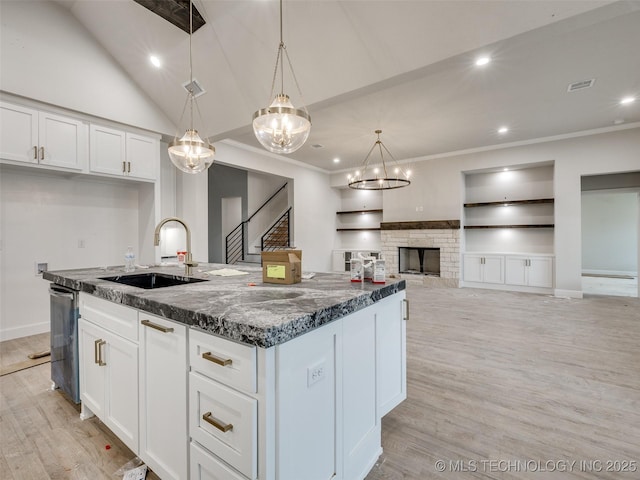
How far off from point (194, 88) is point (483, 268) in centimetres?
684

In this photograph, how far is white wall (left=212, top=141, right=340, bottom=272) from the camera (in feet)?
22.3

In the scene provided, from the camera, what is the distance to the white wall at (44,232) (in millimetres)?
3725

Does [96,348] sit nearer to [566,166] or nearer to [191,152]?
[191,152]

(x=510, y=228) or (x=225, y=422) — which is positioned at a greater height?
(x=510, y=228)

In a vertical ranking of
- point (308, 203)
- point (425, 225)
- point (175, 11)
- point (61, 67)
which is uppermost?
point (175, 11)

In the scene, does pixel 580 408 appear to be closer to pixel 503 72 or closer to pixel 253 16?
pixel 503 72

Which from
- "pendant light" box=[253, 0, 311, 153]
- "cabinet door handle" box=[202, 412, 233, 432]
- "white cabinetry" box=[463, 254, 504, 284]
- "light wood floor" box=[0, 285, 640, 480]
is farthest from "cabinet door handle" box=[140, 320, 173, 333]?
"white cabinetry" box=[463, 254, 504, 284]

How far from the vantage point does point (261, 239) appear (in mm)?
8805

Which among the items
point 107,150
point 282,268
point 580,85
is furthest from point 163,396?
point 580,85

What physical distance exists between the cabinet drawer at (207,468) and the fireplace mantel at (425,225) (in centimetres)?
712

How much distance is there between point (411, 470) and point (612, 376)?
2.29 metres

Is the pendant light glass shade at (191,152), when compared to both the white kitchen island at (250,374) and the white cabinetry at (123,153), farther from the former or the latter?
the white kitchen island at (250,374)

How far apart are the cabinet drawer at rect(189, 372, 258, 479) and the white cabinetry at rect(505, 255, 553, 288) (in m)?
7.15

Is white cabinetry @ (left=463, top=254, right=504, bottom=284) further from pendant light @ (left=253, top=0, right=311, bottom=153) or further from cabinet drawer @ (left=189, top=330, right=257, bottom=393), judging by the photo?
cabinet drawer @ (left=189, top=330, right=257, bottom=393)
